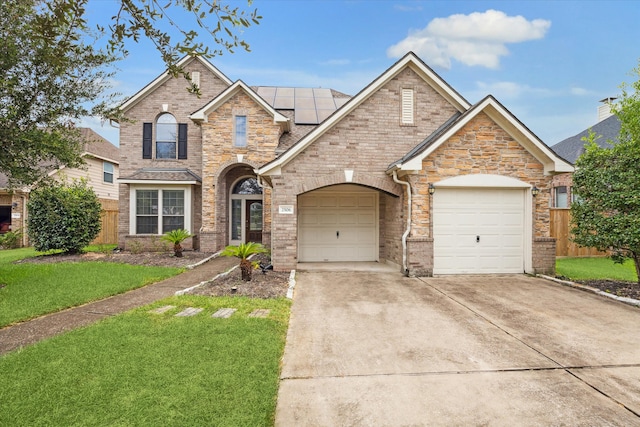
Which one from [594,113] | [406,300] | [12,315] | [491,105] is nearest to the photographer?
[12,315]

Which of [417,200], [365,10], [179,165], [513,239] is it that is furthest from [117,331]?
[365,10]

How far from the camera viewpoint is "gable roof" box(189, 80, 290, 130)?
13.9 meters

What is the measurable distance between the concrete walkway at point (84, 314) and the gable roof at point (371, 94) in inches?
153

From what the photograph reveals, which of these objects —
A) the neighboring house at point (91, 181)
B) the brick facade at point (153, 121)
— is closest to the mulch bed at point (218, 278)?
the brick facade at point (153, 121)

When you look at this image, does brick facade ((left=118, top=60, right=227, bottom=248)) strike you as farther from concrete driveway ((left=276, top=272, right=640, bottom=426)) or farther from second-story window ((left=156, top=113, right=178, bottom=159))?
concrete driveway ((left=276, top=272, right=640, bottom=426))

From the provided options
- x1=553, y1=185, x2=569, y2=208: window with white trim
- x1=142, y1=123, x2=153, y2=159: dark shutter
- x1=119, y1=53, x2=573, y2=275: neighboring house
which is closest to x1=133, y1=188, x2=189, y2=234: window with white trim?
x1=142, y1=123, x2=153, y2=159: dark shutter

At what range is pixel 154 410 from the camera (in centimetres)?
293

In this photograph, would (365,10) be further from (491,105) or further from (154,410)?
(154,410)

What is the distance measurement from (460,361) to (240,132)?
1271 centimetres

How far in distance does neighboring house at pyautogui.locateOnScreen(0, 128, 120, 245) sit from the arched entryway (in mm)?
8062

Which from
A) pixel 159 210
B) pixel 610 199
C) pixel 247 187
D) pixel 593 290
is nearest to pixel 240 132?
pixel 247 187

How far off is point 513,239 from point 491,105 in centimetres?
388

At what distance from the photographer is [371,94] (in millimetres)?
10391

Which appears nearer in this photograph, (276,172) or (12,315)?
(12,315)
